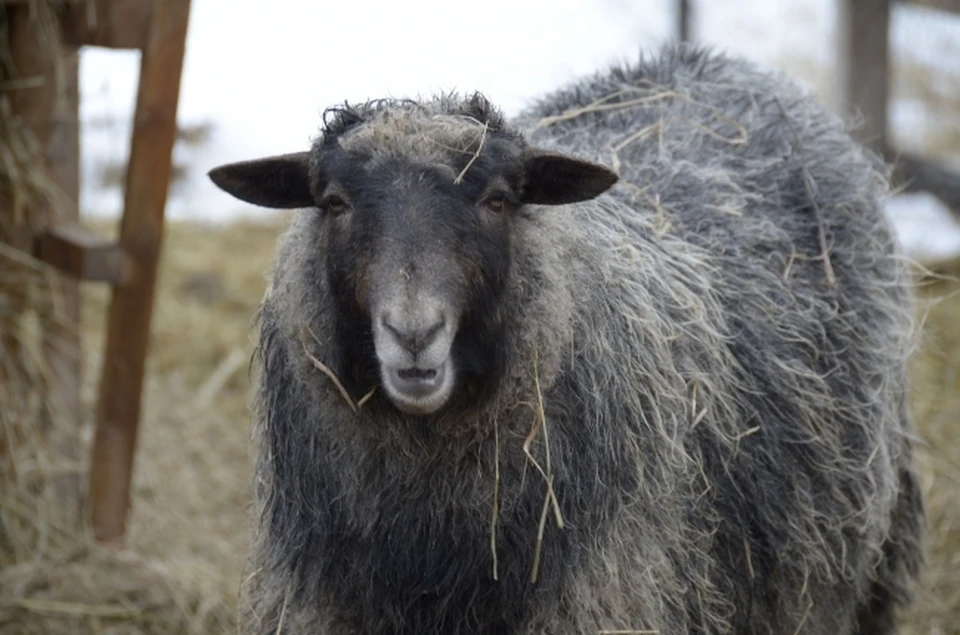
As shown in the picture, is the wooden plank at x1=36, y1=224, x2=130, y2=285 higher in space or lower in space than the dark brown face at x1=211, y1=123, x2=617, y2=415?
lower

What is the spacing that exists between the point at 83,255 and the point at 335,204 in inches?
88.7

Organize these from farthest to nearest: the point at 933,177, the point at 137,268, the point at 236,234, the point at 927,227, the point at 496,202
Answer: the point at 236,234, the point at 933,177, the point at 927,227, the point at 137,268, the point at 496,202

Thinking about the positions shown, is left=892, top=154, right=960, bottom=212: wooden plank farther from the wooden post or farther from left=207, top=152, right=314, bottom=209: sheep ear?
left=207, top=152, right=314, bottom=209: sheep ear

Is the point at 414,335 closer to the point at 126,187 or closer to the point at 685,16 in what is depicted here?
the point at 126,187

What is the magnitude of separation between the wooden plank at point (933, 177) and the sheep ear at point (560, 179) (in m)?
6.33

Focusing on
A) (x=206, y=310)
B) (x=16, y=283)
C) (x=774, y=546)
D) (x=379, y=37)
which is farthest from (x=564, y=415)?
(x=379, y=37)

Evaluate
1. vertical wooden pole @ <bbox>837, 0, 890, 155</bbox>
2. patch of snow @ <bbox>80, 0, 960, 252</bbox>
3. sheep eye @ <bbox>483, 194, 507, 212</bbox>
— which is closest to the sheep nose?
sheep eye @ <bbox>483, 194, 507, 212</bbox>

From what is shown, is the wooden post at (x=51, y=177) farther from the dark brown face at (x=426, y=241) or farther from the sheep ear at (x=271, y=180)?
the dark brown face at (x=426, y=241)

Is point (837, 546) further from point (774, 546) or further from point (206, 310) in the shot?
point (206, 310)

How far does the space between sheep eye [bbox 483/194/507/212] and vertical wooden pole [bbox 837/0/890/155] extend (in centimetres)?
620

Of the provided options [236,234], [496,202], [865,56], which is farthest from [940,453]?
[236,234]

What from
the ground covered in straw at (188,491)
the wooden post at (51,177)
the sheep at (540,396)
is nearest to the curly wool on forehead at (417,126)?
the sheep at (540,396)

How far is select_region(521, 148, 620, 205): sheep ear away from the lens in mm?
3188

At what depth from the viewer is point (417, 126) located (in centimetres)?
314
